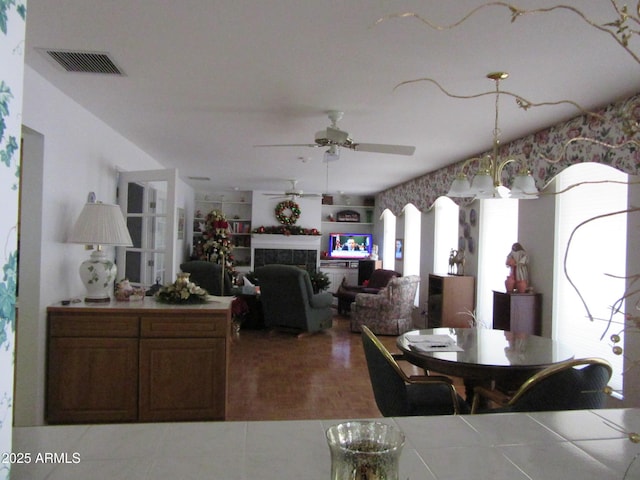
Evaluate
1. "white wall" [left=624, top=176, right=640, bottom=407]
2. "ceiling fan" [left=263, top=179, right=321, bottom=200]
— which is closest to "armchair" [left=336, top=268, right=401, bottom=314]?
"ceiling fan" [left=263, top=179, right=321, bottom=200]

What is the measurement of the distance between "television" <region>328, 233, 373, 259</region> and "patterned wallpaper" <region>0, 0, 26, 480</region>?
28.5 ft

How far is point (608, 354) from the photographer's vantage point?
11.1ft

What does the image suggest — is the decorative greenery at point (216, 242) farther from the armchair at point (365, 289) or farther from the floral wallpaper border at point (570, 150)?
the floral wallpaper border at point (570, 150)

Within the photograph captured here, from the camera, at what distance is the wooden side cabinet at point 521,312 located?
398 centimetres

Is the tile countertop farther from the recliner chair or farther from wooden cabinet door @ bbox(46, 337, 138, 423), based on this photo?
the recliner chair

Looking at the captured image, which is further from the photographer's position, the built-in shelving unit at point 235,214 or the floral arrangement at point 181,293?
the built-in shelving unit at point 235,214

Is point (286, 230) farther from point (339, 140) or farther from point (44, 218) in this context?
point (44, 218)

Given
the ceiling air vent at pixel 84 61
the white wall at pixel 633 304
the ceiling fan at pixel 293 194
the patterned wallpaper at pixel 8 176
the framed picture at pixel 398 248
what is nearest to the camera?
the patterned wallpaper at pixel 8 176

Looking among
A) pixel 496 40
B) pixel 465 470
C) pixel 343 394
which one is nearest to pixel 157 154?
pixel 343 394

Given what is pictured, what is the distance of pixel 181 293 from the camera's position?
→ 323 centimetres

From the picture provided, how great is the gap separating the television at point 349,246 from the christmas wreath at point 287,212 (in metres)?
0.88

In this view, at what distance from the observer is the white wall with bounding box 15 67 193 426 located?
285cm

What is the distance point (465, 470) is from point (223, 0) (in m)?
1.91

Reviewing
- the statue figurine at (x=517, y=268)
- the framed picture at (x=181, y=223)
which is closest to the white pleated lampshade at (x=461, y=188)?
the statue figurine at (x=517, y=268)
